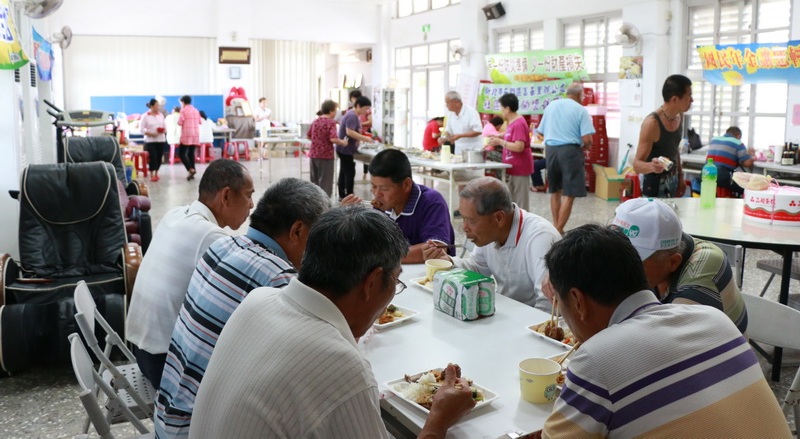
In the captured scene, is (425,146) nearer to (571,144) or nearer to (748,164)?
(571,144)

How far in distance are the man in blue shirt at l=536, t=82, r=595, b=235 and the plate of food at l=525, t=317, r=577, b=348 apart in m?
4.94

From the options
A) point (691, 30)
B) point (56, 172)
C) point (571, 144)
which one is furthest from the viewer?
point (691, 30)

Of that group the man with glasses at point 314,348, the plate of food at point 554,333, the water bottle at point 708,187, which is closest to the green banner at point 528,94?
the water bottle at point 708,187

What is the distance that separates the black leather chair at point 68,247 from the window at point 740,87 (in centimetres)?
761

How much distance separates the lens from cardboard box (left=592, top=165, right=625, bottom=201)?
1009 centimetres

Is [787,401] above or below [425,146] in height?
below

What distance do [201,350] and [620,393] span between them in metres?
1.07

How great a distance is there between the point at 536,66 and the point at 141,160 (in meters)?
7.32

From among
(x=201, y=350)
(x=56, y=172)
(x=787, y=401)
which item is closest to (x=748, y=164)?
(x=787, y=401)

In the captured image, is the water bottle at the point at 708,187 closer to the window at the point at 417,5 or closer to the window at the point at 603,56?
the window at the point at 603,56

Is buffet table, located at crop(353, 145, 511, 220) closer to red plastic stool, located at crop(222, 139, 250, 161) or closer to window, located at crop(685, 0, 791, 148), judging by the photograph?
window, located at crop(685, 0, 791, 148)

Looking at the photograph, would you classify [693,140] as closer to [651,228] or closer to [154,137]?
[651,228]

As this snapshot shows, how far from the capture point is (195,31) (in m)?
15.4

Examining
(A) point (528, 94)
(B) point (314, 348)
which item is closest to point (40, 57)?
(A) point (528, 94)
